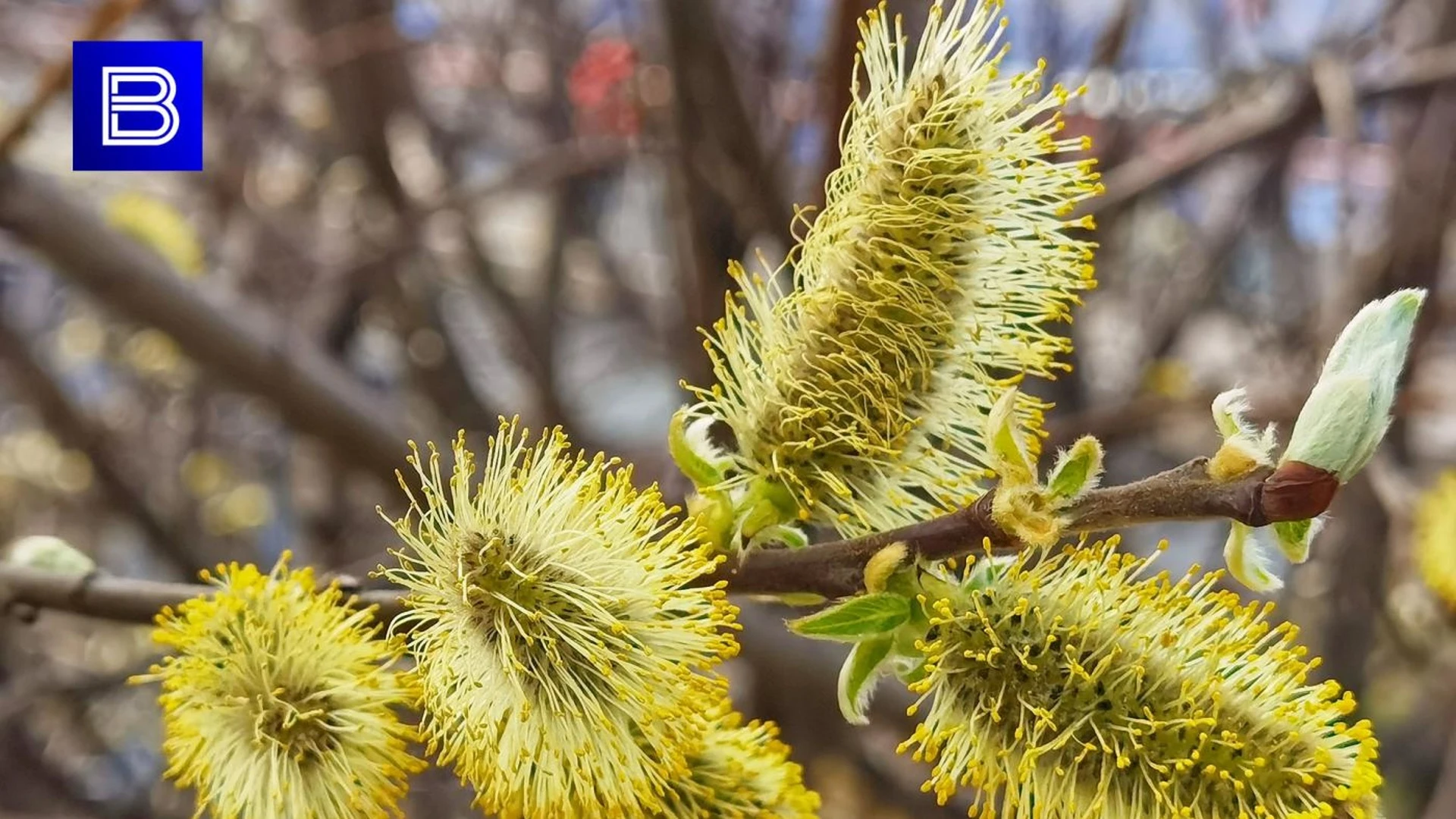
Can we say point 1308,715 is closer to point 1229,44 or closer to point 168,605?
point 168,605

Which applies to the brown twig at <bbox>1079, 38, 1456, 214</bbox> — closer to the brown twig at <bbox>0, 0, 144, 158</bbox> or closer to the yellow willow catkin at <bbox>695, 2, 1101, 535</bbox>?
the yellow willow catkin at <bbox>695, 2, 1101, 535</bbox>

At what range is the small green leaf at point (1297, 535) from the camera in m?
0.49

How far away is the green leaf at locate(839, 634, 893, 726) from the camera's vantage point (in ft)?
1.86

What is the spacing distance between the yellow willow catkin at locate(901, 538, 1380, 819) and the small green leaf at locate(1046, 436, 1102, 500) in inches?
1.5

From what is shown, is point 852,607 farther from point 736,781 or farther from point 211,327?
point 211,327

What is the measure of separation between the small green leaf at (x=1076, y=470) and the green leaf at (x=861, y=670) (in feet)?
0.38

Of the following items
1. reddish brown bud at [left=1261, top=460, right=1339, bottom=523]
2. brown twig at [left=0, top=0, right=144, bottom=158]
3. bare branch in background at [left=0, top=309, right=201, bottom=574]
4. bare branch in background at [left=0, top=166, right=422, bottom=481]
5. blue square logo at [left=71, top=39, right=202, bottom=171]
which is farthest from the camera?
bare branch in background at [left=0, top=309, right=201, bottom=574]

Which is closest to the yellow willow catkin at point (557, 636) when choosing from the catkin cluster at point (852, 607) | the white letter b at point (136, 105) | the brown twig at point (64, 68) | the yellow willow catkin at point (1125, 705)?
the catkin cluster at point (852, 607)

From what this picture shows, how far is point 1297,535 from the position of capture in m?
0.49

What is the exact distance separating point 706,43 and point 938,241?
60 centimetres

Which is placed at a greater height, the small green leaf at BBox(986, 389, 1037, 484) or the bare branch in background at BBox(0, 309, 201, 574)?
the small green leaf at BBox(986, 389, 1037, 484)

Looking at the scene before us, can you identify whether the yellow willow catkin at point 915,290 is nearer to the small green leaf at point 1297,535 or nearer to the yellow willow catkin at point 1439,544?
the small green leaf at point 1297,535

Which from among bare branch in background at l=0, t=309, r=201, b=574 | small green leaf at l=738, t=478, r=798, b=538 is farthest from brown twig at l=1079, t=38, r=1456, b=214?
bare branch in background at l=0, t=309, r=201, b=574

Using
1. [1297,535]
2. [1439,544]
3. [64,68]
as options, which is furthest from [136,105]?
[1439,544]
